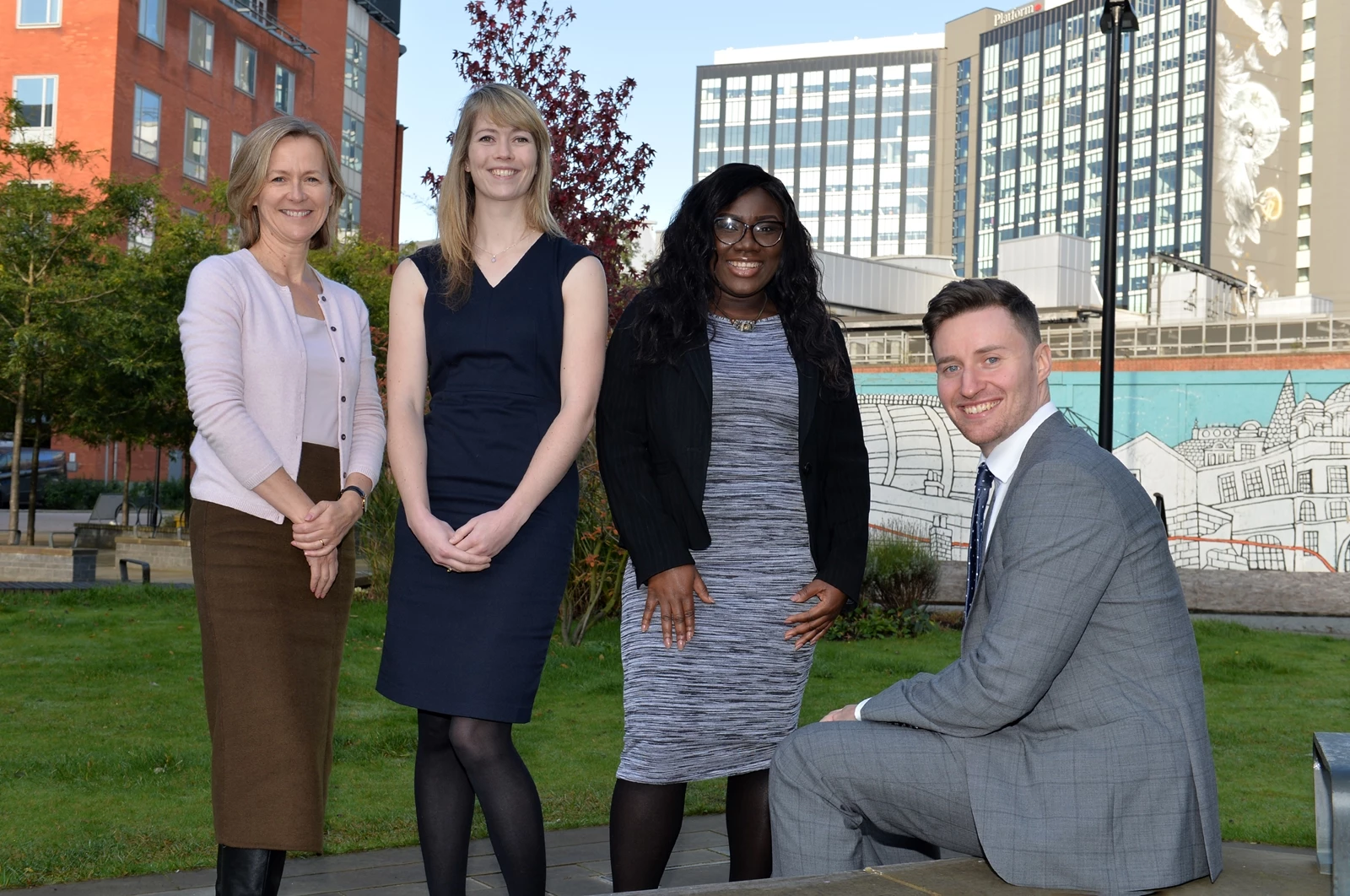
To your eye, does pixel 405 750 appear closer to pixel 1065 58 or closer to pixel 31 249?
pixel 31 249

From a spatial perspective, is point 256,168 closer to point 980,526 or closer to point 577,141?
point 980,526

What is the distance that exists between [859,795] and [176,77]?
42414 mm

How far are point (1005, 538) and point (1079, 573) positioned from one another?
0.17m

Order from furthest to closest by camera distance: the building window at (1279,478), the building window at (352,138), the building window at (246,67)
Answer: the building window at (352,138), the building window at (246,67), the building window at (1279,478)

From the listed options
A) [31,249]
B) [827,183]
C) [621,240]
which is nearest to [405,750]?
[621,240]

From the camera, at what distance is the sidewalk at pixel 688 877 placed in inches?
99.8

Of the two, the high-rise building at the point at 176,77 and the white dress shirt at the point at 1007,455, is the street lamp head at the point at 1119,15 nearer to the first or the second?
the white dress shirt at the point at 1007,455

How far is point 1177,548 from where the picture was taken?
107ft

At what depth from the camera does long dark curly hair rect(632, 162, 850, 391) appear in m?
3.35

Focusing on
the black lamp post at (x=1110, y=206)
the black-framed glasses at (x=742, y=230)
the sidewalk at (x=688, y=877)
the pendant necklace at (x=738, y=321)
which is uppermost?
the black lamp post at (x=1110, y=206)

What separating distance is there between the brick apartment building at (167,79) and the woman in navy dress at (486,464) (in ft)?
93.7

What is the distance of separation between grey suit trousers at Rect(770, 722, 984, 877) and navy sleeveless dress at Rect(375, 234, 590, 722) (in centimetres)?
67

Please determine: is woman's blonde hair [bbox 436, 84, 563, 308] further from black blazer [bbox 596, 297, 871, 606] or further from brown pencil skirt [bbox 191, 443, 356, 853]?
brown pencil skirt [bbox 191, 443, 356, 853]

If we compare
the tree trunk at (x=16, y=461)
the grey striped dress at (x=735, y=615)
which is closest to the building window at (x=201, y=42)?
the tree trunk at (x=16, y=461)
